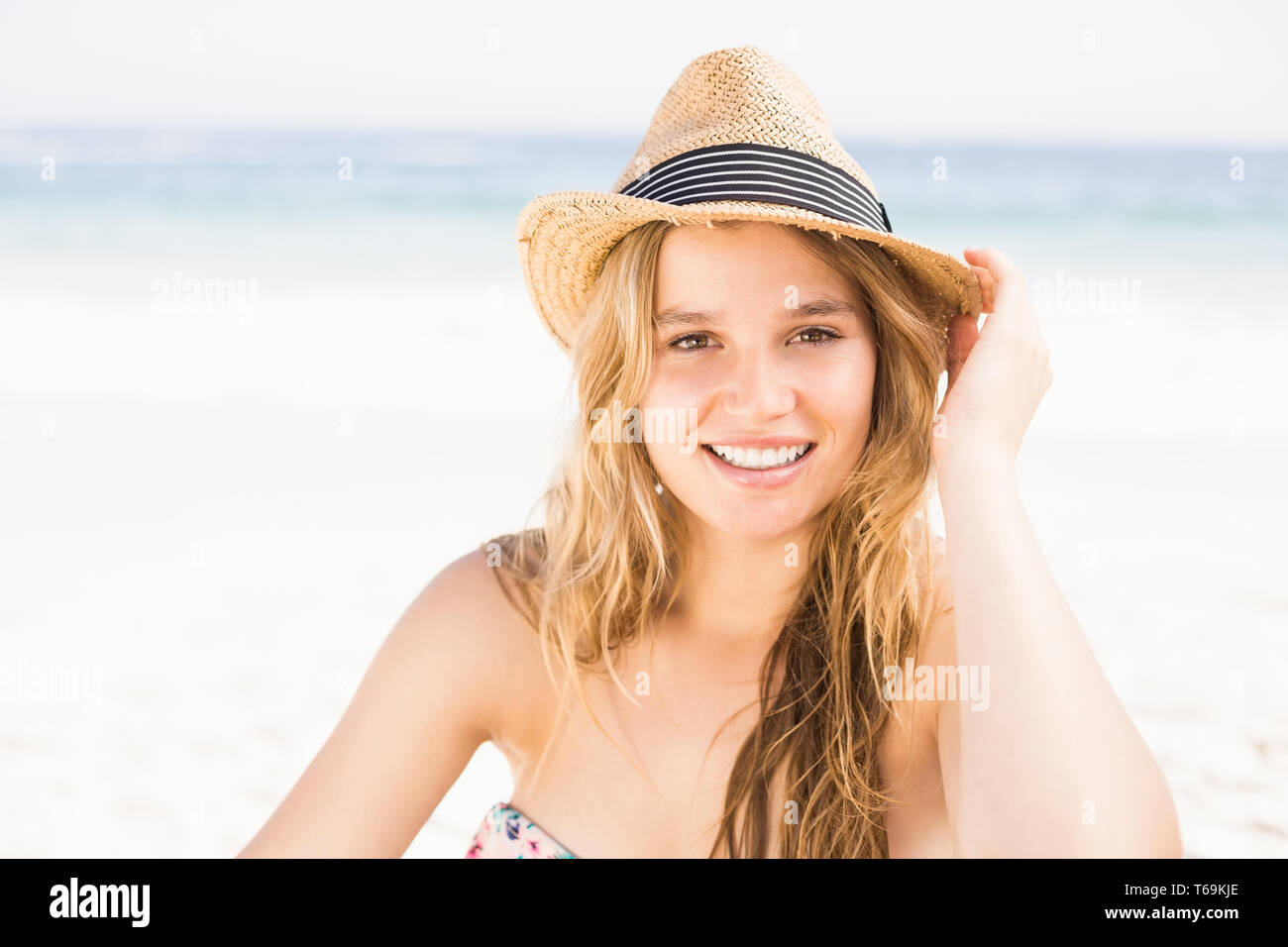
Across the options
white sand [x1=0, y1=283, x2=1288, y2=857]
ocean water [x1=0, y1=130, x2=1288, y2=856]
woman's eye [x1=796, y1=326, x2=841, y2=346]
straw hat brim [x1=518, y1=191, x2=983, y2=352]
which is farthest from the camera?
ocean water [x1=0, y1=130, x2=1288, y2=856]

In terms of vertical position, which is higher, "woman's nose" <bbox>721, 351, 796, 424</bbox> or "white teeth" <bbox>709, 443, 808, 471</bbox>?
"woman's nose" <bbox>721, 351, 796, 424</bbox>

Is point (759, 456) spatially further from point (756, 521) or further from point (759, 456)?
point (756, 521)

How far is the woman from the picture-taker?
242cm

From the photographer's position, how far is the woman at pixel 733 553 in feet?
7.93

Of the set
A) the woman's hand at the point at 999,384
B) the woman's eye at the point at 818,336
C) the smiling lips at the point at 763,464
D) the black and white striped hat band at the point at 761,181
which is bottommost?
the smiling lips at the point at 763,464

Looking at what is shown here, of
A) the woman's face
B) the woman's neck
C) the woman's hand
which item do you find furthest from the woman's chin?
the woman's hand

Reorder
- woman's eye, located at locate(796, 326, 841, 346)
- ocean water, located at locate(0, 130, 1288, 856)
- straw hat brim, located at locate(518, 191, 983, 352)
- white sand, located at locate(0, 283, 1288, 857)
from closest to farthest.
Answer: straw hat brim, located at locate(518, 191, 983, 352)
woman's eye, located at locate(796, 326, 841, 346)
white sand, located at locate(0, 283, 1288, 857)
ocean water, located at locate(0, 130, 1288, 856)

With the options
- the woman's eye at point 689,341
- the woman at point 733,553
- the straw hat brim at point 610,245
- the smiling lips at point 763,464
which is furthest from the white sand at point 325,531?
the woman's eye at point 689,341

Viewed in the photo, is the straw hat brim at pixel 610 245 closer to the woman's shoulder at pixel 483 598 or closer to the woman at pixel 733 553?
the woman at pixel 733 553

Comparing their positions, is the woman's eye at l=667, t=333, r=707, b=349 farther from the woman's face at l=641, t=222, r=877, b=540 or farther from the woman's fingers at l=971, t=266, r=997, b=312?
the woman's fingers at l=971, t=266, r=997, b=312

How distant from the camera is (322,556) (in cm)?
709

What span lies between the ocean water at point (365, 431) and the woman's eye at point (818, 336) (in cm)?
79

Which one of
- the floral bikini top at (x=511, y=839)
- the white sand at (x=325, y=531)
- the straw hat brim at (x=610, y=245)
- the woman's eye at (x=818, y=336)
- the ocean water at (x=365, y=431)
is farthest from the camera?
the ocean water at (x=365, y=431)

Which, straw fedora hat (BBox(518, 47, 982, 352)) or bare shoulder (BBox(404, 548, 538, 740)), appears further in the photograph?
bare shoulder (BBox(404, 548, 538, 740))
